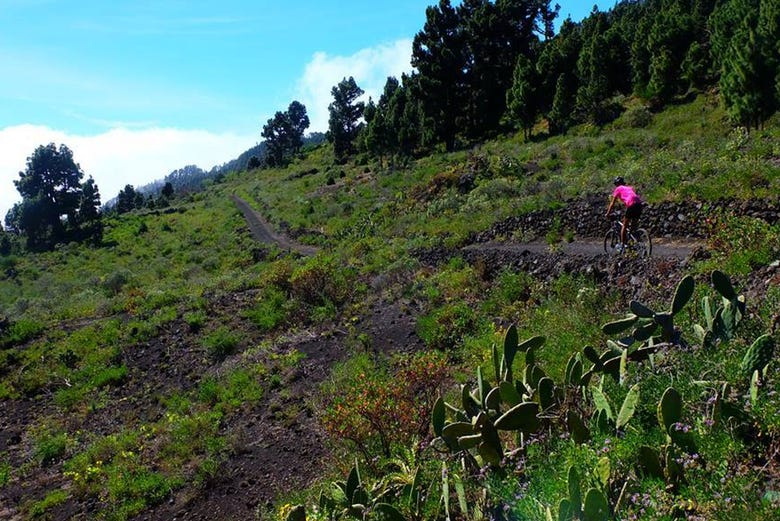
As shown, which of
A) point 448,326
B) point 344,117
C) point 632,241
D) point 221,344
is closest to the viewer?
point 632,241

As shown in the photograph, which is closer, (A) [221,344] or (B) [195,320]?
(A) [221,344]

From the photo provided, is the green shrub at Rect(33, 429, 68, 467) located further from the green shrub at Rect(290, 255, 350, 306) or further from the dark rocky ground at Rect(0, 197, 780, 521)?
the green shrub at Rect(290, 255, 350, 306)

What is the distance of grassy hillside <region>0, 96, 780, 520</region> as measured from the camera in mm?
3506

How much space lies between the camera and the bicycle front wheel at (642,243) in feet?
32.1

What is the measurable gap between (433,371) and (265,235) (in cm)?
2892

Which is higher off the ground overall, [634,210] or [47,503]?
[634,210]

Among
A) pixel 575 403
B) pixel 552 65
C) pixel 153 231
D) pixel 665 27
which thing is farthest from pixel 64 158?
pixel 575 403

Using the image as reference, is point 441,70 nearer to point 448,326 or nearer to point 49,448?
point 448,326

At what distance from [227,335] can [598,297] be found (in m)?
9.37

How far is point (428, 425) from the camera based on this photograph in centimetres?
623

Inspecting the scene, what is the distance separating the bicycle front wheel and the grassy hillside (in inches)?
21.6

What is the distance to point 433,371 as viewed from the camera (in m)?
6.66

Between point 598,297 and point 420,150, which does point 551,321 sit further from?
point 420,150

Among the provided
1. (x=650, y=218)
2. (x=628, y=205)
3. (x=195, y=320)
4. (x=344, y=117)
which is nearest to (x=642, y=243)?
(x=628, y=205)
